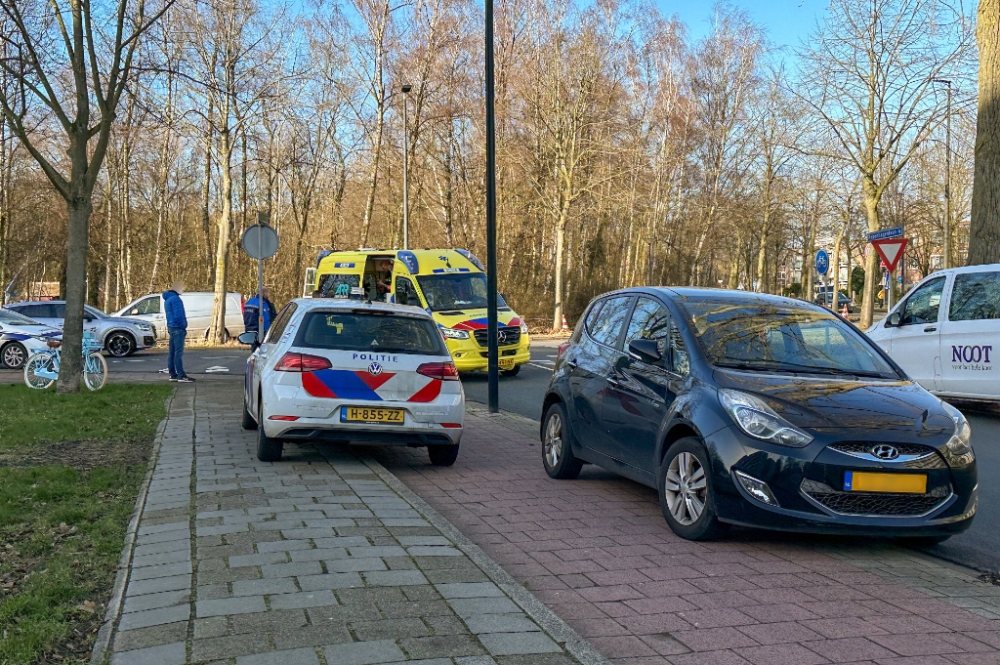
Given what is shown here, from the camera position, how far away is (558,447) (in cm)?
827

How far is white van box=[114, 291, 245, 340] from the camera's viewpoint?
3017 centimetres

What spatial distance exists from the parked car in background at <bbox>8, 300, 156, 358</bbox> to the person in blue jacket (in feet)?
28.2

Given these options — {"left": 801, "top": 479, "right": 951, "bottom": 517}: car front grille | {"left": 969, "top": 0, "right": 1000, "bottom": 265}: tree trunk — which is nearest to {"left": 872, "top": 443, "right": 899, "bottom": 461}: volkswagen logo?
{"left": 801, "top": 479, "right": 951, "bottom": 517}: car front grille

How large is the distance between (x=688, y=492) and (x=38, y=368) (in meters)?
13.1

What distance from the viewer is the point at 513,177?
41.2 meters

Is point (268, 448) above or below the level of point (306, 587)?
above

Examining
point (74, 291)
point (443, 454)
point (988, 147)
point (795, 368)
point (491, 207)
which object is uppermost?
point (988, 147)

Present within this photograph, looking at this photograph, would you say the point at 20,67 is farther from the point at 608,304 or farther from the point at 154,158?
the point at 154,158

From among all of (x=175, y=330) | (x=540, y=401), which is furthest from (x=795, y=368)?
(x=175, y=330)

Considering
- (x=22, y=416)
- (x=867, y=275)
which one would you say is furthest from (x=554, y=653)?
(x=867, y=275)

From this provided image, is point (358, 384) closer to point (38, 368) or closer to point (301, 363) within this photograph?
point (301, 363)

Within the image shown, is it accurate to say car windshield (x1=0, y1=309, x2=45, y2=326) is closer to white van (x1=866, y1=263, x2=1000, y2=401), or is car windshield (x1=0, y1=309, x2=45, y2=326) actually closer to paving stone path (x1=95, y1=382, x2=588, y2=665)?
paving stone path (x1=95, y1=382, x2=588, y2=665)

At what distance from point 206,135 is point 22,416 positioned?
19.2 m

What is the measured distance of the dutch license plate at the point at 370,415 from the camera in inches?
326
